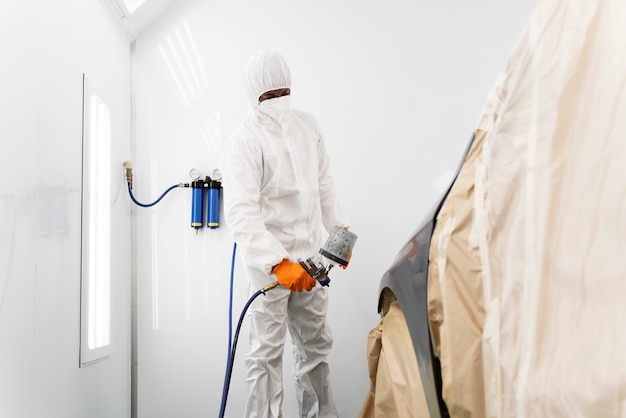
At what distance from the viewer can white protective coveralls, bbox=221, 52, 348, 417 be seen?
1847 mm

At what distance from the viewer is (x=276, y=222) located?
197 cm

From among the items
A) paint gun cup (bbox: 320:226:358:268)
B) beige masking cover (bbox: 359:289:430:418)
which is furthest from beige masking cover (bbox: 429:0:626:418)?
paint gun cup (bbox: 320:226:358:268)

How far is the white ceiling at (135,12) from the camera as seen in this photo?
232cm

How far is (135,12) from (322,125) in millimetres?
1165

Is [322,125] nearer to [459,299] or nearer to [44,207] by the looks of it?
[44,207]

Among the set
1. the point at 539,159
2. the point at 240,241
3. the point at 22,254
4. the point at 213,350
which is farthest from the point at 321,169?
the point at 539,159

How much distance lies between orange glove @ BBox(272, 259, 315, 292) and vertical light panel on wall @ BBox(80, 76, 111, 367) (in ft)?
2.59

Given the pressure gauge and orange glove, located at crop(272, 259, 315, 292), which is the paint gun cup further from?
the pressure gauge

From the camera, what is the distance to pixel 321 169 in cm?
220

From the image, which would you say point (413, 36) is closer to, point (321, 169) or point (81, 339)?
point (321, 169)

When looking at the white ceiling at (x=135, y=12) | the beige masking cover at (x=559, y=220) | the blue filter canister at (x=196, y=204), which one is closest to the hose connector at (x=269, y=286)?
the blue filter canister at (x=196, y=204)

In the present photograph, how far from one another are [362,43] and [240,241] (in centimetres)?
146

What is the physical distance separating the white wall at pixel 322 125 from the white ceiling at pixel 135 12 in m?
0.06

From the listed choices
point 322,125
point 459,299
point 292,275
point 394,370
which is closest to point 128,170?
point 322,125
